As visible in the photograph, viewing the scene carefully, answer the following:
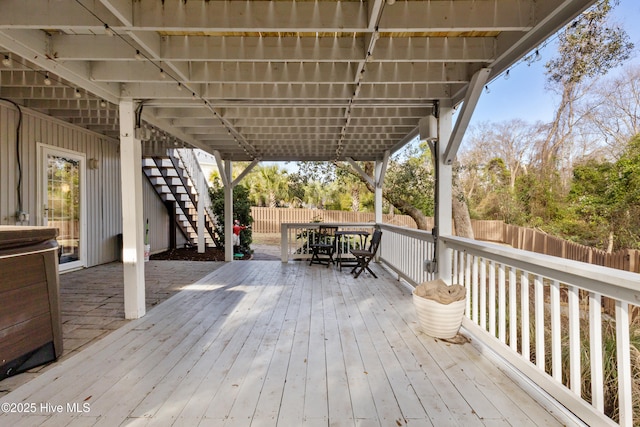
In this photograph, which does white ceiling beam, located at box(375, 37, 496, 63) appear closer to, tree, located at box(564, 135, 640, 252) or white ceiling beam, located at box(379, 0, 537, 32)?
white ceiling beam, located at box(379, 0, 537, 32)

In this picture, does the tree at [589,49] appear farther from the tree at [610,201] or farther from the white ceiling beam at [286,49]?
the white ceiling beam at [286,49]

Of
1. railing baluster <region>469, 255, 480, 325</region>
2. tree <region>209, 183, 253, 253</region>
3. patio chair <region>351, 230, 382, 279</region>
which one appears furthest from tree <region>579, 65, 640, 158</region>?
tree <region>209, 183, 253, 253</region>

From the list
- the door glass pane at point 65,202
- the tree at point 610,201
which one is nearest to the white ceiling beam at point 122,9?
the door glass pane at point 65,202

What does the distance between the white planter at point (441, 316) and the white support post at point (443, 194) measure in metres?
0.77

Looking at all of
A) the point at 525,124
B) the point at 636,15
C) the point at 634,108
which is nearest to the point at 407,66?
the point at 636,15

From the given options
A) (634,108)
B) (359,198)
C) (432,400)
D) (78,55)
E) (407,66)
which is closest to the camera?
(432,400)

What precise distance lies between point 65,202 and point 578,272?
679 cm

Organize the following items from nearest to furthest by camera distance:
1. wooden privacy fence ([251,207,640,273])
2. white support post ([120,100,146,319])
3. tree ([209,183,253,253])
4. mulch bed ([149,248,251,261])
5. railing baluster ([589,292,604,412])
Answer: railing baluster ([589,292,604,412])
white support post ([120,100,146,319])
wooden privacy fence ([251,207,640,273])
mulch bed ([149,248,251,261])
tree ([209,183,253,253])

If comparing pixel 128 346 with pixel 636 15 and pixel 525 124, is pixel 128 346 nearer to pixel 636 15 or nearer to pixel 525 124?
pixel 636 15

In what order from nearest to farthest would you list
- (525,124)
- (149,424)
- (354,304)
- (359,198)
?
(149,424) → (354,304) → (525,124) → (359,198)

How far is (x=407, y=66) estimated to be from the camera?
9.80 ft

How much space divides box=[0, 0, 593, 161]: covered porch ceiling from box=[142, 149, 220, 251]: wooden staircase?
12.0 ft

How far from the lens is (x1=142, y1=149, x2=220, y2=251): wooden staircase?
7.58 metres

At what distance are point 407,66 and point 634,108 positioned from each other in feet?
32.0
